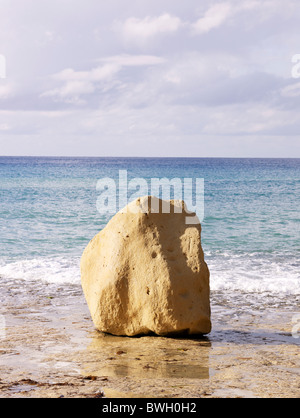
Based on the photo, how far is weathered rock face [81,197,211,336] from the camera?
5.66 metres

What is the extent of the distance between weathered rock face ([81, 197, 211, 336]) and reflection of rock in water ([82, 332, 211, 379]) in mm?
192

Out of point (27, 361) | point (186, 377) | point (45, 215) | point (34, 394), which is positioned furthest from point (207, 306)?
point (45, 215)

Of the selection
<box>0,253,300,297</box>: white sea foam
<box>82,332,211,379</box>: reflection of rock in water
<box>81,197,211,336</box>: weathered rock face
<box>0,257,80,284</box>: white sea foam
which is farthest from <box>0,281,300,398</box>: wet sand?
<box>0,257,80,284</box>: white sea foam

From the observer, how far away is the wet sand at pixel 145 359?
4051 mm

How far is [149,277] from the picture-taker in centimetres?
575

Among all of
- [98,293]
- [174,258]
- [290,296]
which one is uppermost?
[174,258]

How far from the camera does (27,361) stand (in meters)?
4.83

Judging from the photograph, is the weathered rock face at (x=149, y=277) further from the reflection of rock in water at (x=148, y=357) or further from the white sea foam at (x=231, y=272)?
the white sea foam at (x=231, y=272)

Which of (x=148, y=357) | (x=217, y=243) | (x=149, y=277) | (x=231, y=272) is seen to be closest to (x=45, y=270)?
(x=231, y=272)

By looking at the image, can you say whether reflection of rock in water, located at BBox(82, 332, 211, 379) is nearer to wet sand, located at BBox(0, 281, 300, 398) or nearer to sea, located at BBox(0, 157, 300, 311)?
wet sand, located at BBox(0, 281, 300, 398)

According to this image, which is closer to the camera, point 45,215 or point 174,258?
point 174,258

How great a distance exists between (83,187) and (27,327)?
25.6m

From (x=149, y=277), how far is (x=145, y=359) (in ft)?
3.46
